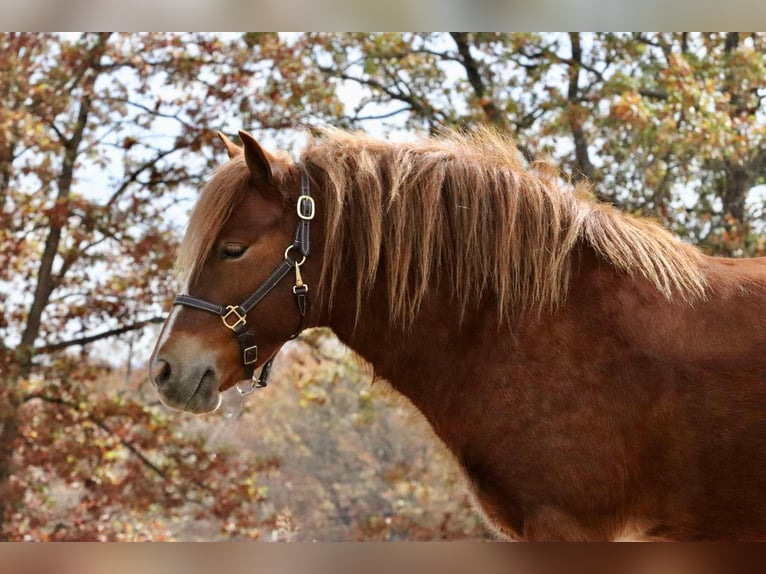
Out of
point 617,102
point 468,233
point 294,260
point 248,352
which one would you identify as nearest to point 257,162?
point 294,260

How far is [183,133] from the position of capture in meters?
8.33

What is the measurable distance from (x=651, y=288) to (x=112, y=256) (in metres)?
6.70

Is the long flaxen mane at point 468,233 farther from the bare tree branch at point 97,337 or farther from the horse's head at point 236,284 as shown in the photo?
the bare tree branch at point 97,337

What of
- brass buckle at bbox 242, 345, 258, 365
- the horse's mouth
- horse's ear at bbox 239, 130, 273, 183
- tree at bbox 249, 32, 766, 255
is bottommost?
the horse's mouth

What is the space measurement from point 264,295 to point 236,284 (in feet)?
0.37

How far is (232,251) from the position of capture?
2914 millimetres

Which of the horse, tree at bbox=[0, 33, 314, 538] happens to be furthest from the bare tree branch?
the horse

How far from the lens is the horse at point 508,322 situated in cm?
266

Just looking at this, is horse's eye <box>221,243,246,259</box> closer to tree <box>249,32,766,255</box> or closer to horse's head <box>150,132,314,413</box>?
horse's head <box>150,132,314,413</box>

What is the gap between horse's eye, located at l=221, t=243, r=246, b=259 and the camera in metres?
2.91

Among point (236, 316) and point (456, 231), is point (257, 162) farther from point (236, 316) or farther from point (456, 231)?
point (456, 231)

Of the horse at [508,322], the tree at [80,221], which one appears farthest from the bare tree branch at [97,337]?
the horse at [508,322]

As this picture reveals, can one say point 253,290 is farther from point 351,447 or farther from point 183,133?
point 351,447

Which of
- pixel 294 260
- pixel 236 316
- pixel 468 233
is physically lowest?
pixel 236 316
